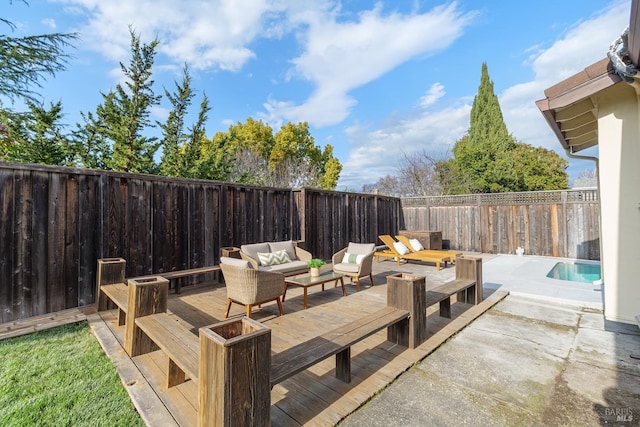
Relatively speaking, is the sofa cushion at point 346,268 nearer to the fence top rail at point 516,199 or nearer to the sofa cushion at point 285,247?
the sofa cushion at point 285,247

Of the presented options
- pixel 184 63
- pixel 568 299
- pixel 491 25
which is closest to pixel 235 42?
pixel 184 63

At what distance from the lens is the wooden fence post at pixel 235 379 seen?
1.43 m

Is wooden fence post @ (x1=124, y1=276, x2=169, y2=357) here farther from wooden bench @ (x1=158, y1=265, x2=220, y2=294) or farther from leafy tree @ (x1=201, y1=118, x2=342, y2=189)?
leafy tree @ (x1=201, y1=118, x2=342, y2=189)

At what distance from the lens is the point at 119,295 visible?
11.2 feet

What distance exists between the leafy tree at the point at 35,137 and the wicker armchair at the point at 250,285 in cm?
758

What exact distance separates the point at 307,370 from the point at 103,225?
390 cm

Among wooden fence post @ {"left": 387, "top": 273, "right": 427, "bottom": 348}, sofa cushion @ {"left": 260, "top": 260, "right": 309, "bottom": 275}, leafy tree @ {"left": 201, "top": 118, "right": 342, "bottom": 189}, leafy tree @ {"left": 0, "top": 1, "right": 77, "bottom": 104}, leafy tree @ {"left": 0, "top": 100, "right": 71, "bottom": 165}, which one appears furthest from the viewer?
leafy tree @ {"left": 201, "top": 118, "right": 342, "bottom": 189}

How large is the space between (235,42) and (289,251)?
5.62m

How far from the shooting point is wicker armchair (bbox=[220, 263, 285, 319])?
135 inches

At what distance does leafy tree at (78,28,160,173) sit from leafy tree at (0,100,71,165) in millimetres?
646

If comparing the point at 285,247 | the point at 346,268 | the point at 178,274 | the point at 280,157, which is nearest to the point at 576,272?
the point at 346,268

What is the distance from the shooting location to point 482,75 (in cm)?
2231

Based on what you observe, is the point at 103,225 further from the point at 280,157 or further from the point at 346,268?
the point at 280,157

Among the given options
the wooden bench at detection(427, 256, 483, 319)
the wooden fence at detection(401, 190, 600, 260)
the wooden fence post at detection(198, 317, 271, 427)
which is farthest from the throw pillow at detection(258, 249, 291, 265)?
the wooden fence at detection(401, 190, 600, 260)
